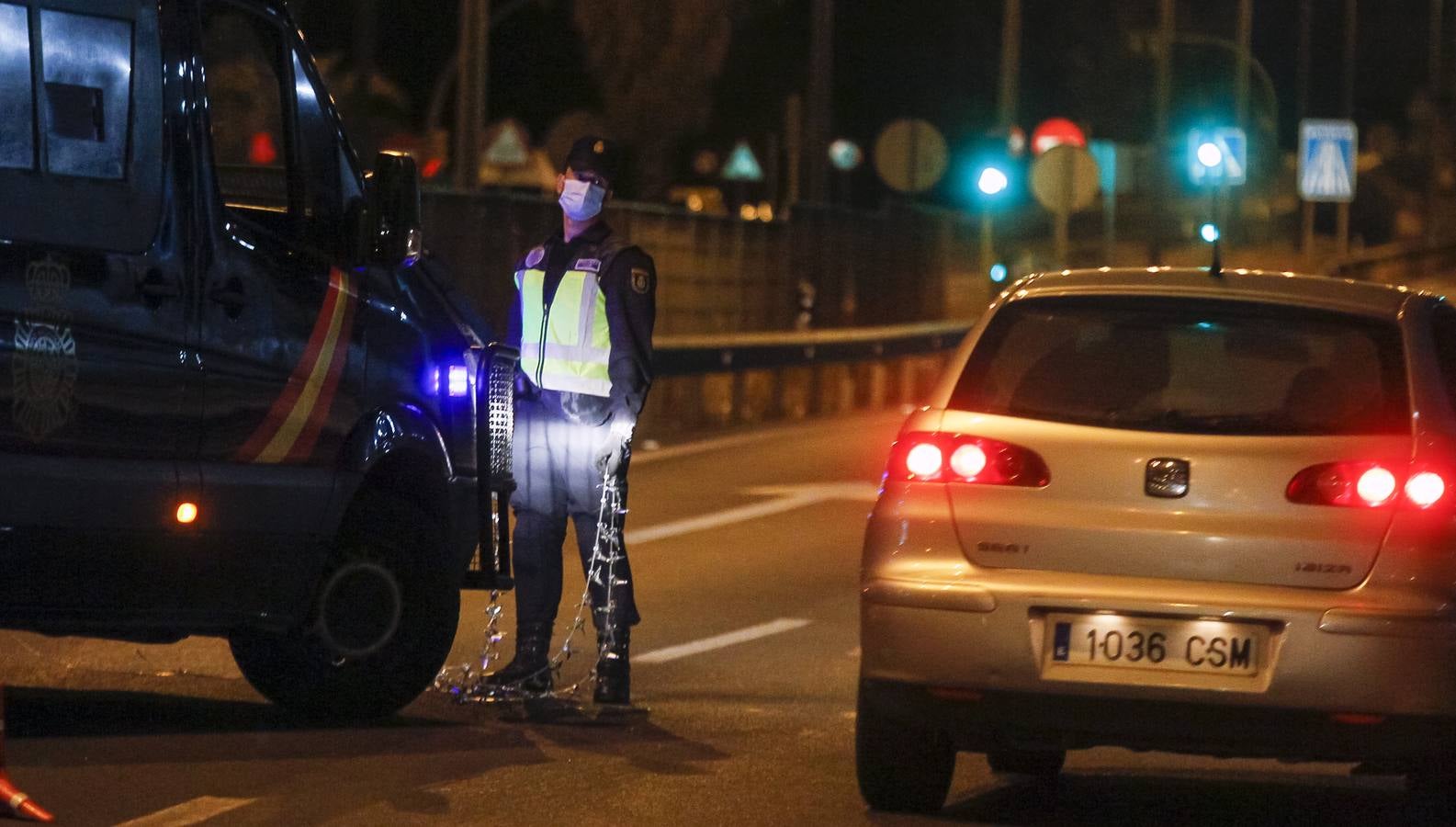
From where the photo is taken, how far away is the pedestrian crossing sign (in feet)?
136

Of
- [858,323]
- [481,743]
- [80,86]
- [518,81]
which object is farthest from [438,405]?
[518,81]

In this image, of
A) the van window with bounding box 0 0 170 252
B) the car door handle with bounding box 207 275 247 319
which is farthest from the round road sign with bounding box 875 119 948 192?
the van window with bounding box 0 0 170 252

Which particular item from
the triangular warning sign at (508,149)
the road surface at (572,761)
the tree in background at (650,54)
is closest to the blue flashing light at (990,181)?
the triangular warning sign at (508,149)

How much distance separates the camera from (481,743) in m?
8.59

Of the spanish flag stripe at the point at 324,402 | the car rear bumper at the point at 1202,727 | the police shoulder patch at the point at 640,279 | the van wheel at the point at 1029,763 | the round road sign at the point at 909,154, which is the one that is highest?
the round road sign at the point at 909,154

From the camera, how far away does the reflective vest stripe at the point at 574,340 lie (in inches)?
364

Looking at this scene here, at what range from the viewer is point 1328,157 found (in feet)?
136

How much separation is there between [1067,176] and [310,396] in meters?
23.9

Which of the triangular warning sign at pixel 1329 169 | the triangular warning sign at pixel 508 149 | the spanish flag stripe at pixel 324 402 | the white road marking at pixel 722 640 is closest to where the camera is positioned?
the spanish flag stripe at pixel 324 402

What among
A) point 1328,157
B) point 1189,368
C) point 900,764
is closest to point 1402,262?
point 1328,157

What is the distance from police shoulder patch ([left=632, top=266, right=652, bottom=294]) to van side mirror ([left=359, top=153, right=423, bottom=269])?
80 cm

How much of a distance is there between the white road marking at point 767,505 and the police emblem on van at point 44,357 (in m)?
7.41

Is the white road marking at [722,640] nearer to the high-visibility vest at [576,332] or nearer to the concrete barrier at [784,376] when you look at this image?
the high-visibility vest at [576,332]

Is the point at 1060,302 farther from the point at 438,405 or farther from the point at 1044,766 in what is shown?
the point at 438,405
